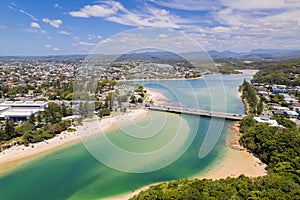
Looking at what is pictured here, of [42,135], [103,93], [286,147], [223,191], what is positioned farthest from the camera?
[103,93]

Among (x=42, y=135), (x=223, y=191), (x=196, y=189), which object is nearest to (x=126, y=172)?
(x=196, y=189)

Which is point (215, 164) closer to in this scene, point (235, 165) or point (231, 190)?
point (235, 165)

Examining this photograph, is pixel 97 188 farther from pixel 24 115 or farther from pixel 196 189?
pixel 24 115

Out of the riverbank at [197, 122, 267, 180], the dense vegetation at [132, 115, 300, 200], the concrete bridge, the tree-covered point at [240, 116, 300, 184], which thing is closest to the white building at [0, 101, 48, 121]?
the concrete bridge

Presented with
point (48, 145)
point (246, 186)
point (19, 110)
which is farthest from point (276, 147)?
point (19, 110)

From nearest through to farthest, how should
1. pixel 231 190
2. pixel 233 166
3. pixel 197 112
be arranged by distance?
pixel 231 190
pixel 233 166
pixel 197 112

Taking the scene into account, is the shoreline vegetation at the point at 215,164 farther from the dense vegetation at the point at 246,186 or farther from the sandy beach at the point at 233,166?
the dense vegetation at the point at 246,186

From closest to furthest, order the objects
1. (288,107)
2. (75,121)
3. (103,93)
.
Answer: (75,121) → (288,107) → (103,93)

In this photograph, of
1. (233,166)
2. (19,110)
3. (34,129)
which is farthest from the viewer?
(19,110)
